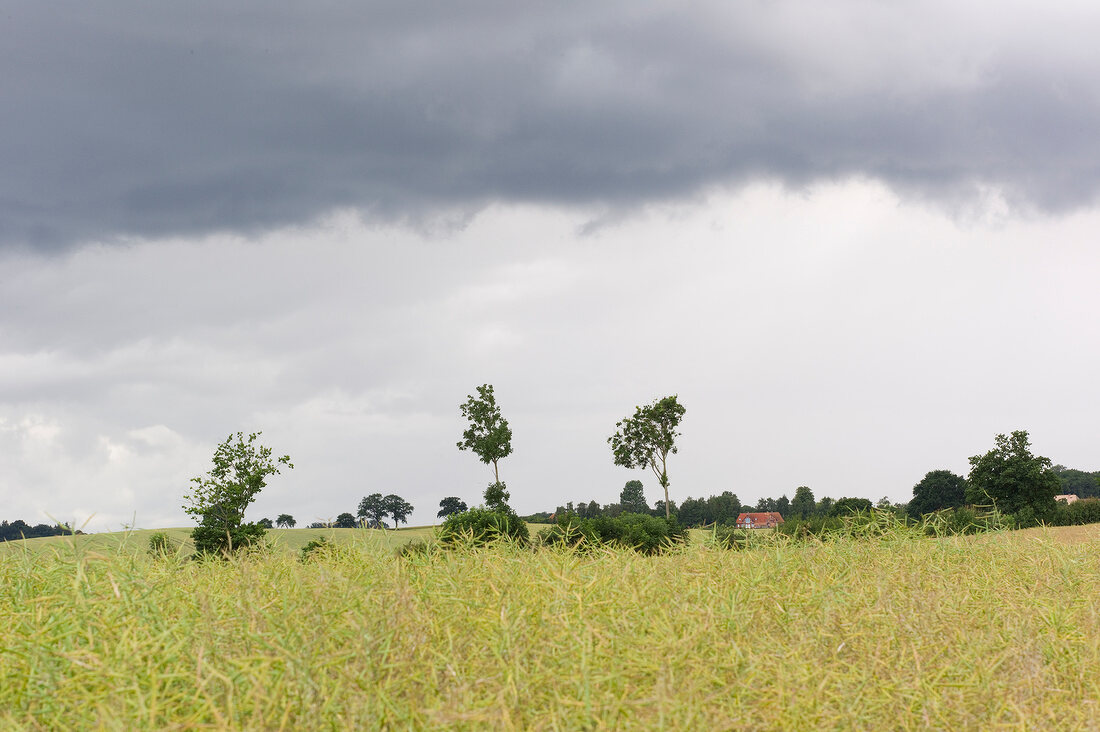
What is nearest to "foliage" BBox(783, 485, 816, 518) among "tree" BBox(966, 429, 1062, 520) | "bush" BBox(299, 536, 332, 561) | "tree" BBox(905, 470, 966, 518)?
"tree" BBox(905, 470, 966, 518)

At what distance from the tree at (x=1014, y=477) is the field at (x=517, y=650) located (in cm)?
5581

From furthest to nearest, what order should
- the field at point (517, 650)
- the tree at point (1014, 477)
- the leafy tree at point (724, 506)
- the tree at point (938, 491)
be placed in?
the leafy tree at point (724, 506), the tree at point (938, 491), the tree at point (1014, 477), the field at point (517, 650)

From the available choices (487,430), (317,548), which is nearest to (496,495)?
(487,430)

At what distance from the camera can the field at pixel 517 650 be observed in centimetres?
477

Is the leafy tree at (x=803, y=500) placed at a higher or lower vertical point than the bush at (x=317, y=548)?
lower

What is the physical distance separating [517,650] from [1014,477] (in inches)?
2469

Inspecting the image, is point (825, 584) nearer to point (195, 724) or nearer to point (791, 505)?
point (195, 724)

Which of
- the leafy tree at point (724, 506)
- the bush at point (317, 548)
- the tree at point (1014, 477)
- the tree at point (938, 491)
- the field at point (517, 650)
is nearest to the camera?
the field at point (517, 650)

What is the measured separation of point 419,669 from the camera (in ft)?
17.3

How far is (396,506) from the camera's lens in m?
149

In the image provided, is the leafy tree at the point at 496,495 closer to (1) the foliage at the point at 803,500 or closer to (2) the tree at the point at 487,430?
(2) the tree at the point at 487,430

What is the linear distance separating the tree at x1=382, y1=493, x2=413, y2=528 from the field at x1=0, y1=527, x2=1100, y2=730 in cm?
14187

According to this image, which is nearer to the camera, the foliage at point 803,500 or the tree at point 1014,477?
the tree at point 1014,477

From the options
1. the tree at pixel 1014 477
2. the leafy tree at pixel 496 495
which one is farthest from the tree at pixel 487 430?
the tree at pixel 1014 477
